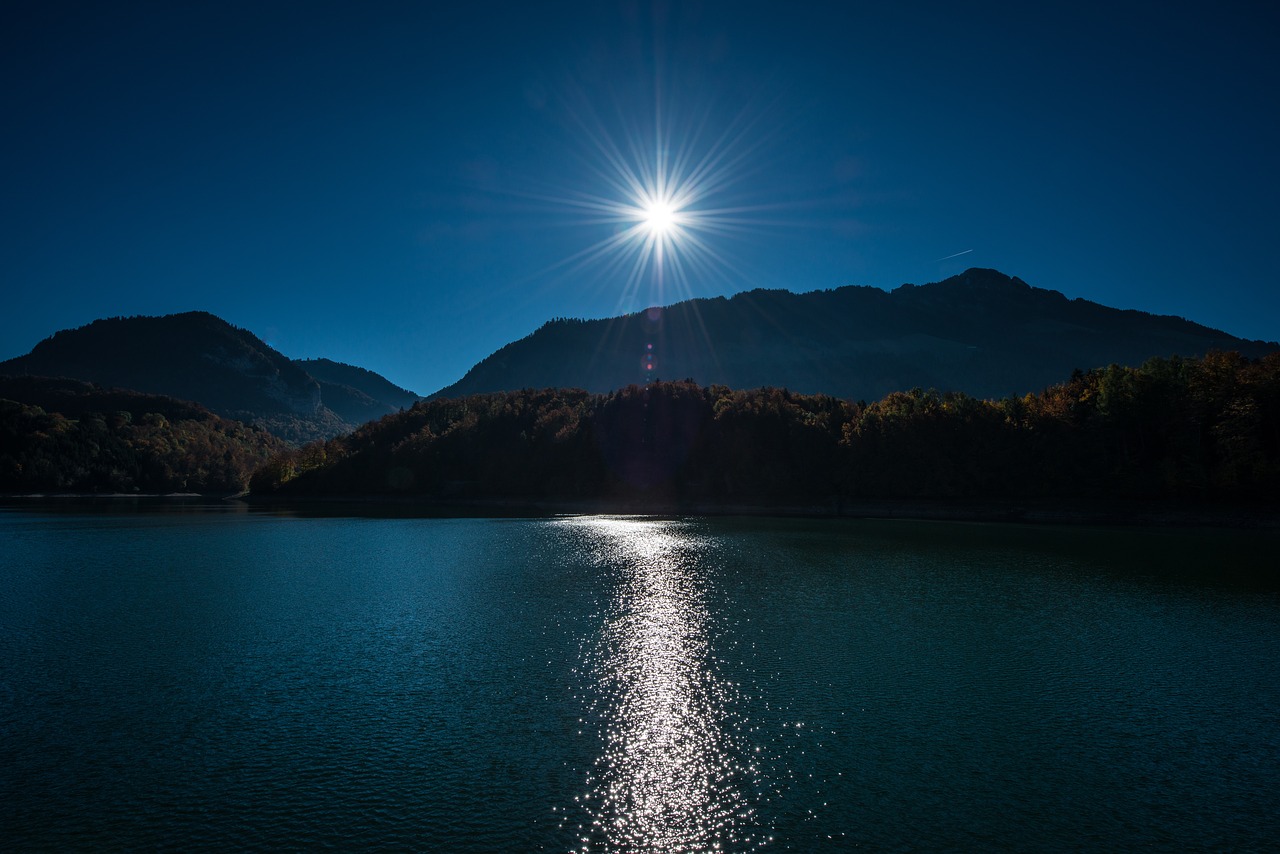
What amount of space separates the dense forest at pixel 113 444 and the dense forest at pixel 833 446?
118 ft

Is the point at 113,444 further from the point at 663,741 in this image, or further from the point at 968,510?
the point at 663,741

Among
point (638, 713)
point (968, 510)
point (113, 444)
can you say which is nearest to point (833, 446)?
point (968, 510)

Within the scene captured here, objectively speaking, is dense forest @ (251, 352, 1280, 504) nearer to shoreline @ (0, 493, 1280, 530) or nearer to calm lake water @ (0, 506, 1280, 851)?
shoreline @ (0, 493, 1280, 530)

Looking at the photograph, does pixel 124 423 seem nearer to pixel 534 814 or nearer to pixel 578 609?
pixel 578 609

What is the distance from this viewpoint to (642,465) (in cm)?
9675

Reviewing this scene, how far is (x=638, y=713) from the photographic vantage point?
13.2 meters

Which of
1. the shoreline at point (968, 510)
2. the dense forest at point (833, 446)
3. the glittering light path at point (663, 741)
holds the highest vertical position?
the dense forest at point (833, 446)

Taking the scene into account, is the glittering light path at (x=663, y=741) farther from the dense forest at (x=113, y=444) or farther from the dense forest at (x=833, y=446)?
the dense forest at (x=113, y=444)

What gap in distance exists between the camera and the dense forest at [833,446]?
197ft

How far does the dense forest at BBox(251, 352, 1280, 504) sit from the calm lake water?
40.2 meters

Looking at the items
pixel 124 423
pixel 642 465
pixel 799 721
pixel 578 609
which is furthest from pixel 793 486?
pixel 124 423

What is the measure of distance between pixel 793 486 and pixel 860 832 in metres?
76.7

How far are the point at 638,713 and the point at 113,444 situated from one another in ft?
585

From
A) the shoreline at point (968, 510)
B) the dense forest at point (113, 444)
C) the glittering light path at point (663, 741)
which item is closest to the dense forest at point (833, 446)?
the shoreline at point (968, 510)
